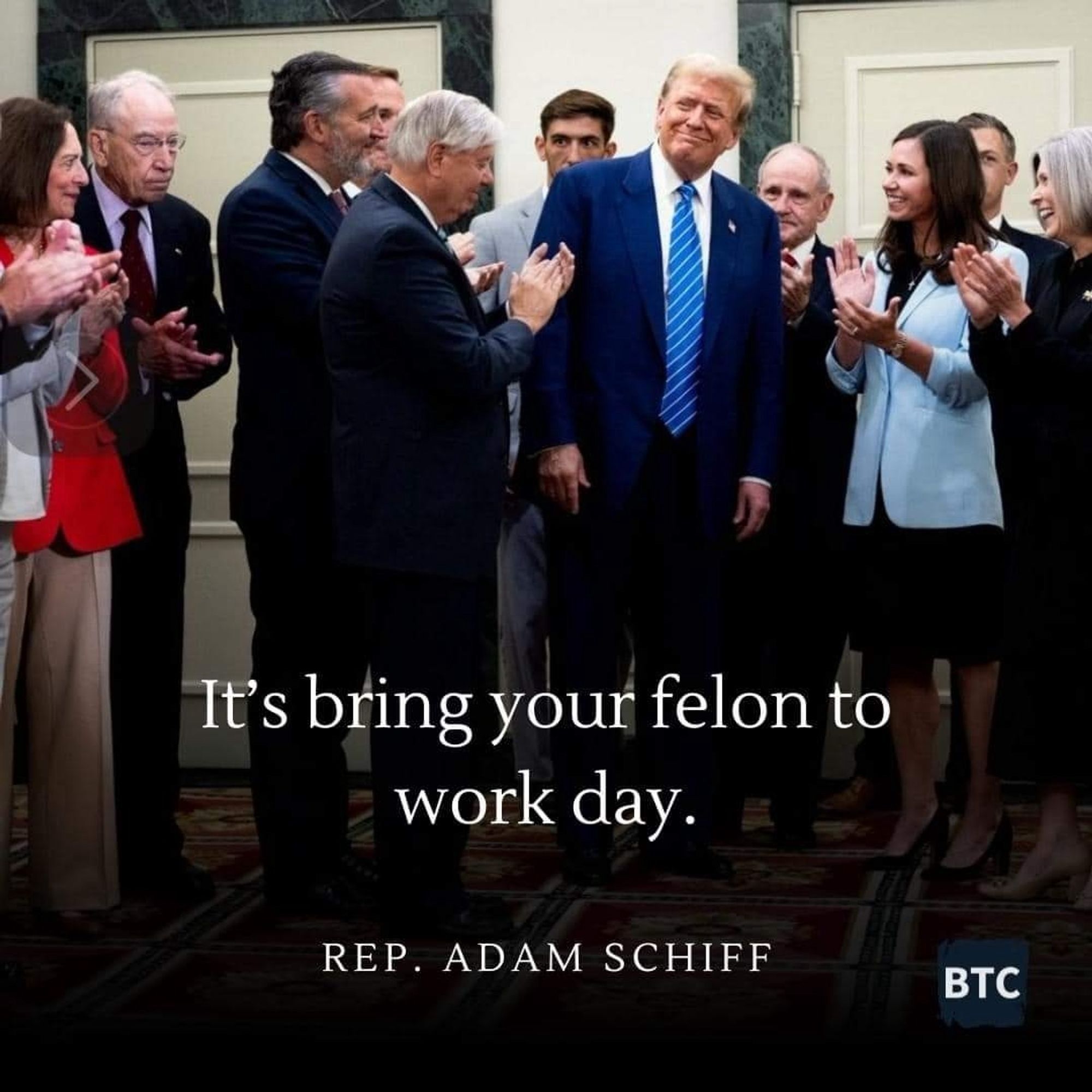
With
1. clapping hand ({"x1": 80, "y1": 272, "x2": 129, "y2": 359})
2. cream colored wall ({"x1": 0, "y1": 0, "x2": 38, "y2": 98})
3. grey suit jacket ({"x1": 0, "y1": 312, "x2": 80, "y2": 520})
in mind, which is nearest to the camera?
grey suit jacket ({"x1": 0, "y1": 312, "x2": 80, "y2": 520})

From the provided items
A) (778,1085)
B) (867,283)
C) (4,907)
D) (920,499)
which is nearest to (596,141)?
(867,283)

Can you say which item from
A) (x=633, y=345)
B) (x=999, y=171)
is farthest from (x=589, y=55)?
(x=633, y=345)

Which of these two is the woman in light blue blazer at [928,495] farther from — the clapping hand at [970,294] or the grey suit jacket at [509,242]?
the grey suit jacket at [509,242]

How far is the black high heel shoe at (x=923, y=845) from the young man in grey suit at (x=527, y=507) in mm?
1125

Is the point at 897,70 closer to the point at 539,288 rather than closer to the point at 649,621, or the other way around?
the point at 649,621

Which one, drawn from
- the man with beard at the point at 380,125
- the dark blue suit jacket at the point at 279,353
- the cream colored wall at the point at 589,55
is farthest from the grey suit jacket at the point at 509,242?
the dark blue suit jacket at the point at 279,353

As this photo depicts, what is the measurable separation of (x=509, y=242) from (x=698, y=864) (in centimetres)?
179

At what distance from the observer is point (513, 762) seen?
5.71 meters

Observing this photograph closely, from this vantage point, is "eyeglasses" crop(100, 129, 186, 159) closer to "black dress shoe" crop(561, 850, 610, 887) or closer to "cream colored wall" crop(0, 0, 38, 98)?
"black dress shoe" crop(561, 850, 610, 887)

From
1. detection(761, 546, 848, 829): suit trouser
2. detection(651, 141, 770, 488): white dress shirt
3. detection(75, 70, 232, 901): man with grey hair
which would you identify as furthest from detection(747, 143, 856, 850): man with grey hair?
detection(75, 70, 232, 901): man with grey hair

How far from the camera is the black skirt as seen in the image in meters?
4.24

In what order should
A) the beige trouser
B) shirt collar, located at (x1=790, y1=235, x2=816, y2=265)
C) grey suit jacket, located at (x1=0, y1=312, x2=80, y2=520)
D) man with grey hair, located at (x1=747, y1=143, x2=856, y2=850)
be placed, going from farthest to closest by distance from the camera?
shirt collar, located at (x1=790, y1=235, x2=816, y2=265) < man with grey hair, located at (x1=747, y1=143, x2=856, y2=850) < the beige trouser < grey suit jacket, located at (x1=0, y1=312, x2=80, y2=520)

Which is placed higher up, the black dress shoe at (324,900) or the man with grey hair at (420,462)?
the man with grey hair at (420,462)

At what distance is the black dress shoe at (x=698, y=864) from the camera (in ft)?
14.0
